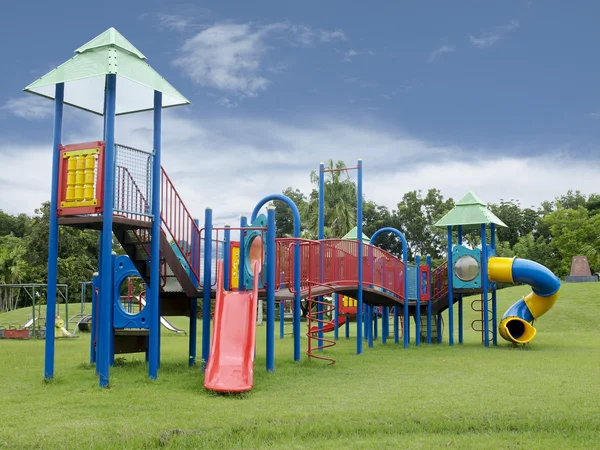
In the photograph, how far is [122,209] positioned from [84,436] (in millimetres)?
4766

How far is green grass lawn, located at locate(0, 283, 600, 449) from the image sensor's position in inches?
289

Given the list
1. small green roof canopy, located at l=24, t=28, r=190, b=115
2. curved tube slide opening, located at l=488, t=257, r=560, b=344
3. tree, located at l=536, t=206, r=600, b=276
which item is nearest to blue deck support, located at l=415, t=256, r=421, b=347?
curved tube slide opening, located at l=488, t=257, r=560, b=344

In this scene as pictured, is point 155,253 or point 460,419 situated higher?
point 155,253

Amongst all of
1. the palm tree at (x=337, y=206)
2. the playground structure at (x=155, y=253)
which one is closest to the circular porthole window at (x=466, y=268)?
the playground structure at (x=155, y=253)

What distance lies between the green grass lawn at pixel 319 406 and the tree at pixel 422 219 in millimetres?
41316

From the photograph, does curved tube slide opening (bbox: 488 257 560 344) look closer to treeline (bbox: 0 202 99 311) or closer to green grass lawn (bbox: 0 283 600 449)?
green grass lawn (bbox: 0 283 600 449)

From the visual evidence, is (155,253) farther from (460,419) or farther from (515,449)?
(515,449)

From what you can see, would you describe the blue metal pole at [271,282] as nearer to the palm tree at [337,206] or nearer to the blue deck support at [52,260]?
the blue deck support at [52,260]

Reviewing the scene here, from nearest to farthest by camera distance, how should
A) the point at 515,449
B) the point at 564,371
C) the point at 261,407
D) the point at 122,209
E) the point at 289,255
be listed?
the point at 515,449 → the point at 261,407 → the point at 122,209 → the point at 564,371 → the point at 289,255

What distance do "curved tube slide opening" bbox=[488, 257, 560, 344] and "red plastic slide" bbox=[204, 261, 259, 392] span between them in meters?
9.96

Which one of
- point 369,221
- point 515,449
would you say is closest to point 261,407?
point 515,449

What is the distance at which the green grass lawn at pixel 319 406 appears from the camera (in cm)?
733

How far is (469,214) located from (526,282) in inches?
108

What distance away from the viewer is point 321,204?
18438 millimetres
